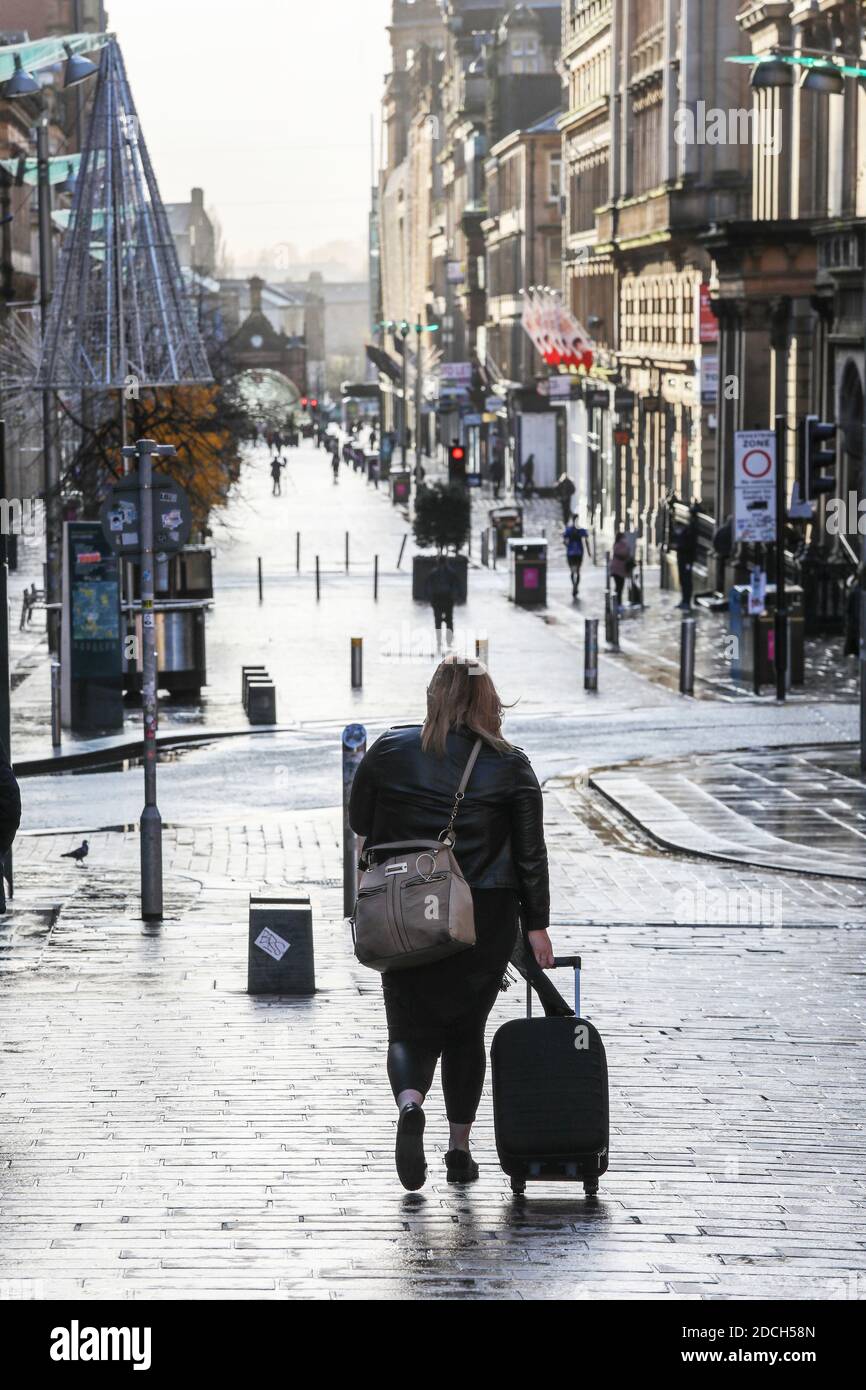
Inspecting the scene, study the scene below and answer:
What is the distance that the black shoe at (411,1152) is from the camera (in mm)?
7168

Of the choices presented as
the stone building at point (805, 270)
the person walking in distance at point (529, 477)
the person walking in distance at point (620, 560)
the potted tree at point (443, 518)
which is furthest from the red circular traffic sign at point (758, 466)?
the person walking in distance at point (529, 477)

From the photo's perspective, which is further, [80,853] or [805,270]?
[805,270]

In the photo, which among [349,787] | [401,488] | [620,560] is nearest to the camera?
[349,787]

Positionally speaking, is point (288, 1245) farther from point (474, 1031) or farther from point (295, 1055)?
point (295, 1055)

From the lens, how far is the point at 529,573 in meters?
42.1

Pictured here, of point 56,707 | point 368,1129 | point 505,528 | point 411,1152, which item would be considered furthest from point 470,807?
point 505,528

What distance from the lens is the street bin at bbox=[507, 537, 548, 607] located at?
138ft

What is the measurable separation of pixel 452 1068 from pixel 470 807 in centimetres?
85

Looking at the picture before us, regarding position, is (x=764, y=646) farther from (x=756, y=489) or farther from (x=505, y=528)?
(x=505, y=528)

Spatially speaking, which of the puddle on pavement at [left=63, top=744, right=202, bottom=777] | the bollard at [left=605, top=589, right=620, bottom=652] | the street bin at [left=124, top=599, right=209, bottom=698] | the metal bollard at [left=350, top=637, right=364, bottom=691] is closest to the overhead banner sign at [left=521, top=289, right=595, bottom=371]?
the bollard at [left=605, top=589, right=620, bottom=652]

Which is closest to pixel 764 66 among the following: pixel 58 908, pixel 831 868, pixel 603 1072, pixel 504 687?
pixel 504 687

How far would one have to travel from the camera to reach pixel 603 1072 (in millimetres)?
7277

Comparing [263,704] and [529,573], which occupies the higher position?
[529,573]

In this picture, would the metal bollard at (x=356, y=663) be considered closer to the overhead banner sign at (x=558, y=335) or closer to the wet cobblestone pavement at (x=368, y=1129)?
the wet cobblestone pavement at (x=368, y=1129)
